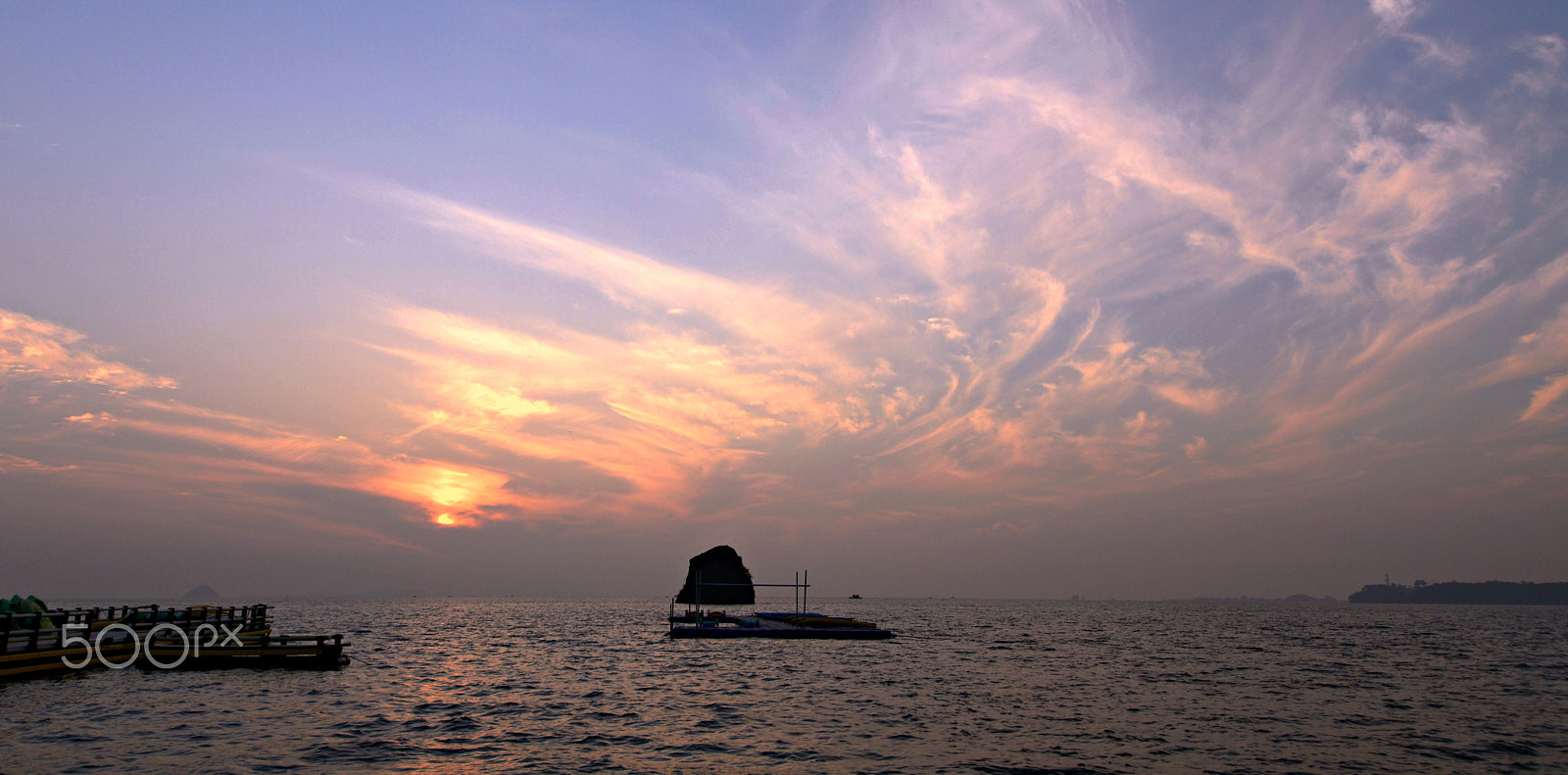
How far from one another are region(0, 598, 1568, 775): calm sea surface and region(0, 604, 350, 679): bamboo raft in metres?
1.30

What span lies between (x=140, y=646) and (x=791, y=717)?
127 feet

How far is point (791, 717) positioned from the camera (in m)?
34.5

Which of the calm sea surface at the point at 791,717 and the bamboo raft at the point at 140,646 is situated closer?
the calm sea surface at the point at 791,717

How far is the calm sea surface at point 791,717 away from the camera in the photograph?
86.6 ft

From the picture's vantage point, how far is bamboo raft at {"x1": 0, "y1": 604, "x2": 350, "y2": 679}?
136 feet

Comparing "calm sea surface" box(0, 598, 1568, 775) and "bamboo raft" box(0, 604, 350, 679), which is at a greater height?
"bamboo raft" box(0, 604, 350, 679)

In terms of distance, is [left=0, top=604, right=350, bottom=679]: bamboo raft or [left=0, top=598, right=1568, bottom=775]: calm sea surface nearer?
[left=0, top=598, right=1568, bottom=775]: calm sea surface

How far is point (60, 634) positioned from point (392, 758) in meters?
31.6

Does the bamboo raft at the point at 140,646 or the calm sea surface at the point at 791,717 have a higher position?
the bamboo raft at the point at 140,646

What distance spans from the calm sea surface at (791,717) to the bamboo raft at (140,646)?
51.1 inches

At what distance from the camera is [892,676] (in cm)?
4994

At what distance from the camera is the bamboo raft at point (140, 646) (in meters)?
41.3

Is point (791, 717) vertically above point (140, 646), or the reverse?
point (140, 646)

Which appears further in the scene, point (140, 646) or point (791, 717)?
point (140, 646)
